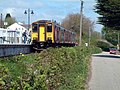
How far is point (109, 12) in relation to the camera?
56.2 m

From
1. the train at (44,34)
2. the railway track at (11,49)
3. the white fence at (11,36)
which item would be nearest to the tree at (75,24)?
the white fence at (11,36)

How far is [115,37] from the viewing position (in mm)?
141125

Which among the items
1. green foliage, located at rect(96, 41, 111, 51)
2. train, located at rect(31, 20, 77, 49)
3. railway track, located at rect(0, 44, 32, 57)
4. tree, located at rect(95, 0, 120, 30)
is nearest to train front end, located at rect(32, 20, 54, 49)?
train, located at rect(31, 20, 77, 49)

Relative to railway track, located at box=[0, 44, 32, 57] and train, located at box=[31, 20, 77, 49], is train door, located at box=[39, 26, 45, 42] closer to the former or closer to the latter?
train, located at box=[31, 20, 77, 49]

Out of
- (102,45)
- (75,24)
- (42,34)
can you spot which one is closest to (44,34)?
(42,34)

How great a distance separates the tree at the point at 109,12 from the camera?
5481 cm

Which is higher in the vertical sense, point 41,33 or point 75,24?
Answer: point 75,24

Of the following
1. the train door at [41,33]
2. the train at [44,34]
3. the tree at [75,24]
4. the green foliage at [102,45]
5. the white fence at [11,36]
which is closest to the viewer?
the train at [44,34]

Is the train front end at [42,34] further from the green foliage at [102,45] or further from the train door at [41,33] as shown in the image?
the green foliage at [102,45]

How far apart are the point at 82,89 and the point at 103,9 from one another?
4544 centimetres

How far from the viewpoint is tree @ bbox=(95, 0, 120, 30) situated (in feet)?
180

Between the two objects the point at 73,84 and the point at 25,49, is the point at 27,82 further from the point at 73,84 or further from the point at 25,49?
the point at 25,49

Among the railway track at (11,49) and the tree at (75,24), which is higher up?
the tree at (75,24)

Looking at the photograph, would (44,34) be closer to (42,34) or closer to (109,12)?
(42,34)
